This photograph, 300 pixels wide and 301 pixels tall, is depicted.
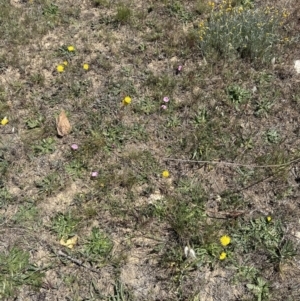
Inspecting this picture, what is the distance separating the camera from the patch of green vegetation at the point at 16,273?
3178 millimetres

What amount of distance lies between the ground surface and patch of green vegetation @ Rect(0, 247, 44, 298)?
10mm

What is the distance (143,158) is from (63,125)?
2.64 feet

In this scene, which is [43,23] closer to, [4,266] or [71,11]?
[71,11]

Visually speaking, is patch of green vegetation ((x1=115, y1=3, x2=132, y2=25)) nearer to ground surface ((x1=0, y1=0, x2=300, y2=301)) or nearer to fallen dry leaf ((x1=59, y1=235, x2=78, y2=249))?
ground surface ((x1=0, y1=0, x2=300, y2=301))

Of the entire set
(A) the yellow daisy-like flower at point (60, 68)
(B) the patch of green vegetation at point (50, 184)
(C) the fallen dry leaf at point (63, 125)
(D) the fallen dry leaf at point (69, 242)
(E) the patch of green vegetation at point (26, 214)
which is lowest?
(D) the fallen dry leaf at point (69, 242)

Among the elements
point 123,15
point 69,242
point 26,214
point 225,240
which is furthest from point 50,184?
point 123,15

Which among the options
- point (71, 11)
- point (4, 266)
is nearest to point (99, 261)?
point (4, 266)

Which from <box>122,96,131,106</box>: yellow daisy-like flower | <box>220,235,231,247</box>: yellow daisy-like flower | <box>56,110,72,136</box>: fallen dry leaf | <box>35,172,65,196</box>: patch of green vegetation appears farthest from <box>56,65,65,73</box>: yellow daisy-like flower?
<box>220,235,231,247</box>: yellow daisy-like flower

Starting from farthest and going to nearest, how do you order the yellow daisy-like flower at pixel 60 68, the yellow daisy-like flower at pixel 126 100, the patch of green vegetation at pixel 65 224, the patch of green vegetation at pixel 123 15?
the patch of green vegetation at pixel 123 15 → the yellow daisy-like flower at pixel 60 68 → the yellow daisy-like flower at pixel 126 100 → the patch of green vegetation at pixel 65 224

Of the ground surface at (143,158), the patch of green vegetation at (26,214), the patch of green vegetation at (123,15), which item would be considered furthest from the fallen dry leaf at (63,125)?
the patch of green vegetation at (123,15)

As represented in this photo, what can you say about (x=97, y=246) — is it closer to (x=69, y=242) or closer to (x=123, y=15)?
(x=69, y=242)

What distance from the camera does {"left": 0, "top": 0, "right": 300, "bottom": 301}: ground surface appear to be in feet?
10.6

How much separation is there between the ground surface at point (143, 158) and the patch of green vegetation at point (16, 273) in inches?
0.4

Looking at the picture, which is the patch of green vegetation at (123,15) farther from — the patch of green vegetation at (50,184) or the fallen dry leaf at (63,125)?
the patch of green vegetation at (50,184)
